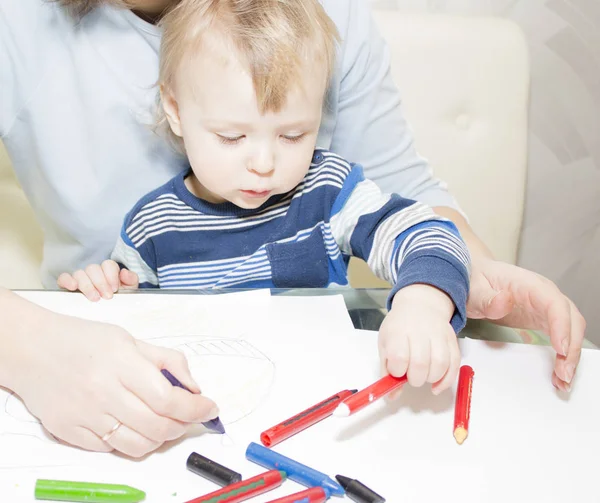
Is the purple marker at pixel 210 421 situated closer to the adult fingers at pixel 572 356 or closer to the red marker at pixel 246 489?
the red marker at pixel 246 489

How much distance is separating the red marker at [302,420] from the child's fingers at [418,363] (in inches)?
2.2

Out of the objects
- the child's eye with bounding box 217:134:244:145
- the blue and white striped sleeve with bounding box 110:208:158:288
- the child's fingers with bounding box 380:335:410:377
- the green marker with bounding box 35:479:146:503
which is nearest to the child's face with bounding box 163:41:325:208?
the child's eye with bounding box 217:134:244:145

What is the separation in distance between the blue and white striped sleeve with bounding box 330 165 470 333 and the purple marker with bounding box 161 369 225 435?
0.63 ft

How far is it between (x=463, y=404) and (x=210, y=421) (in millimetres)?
199

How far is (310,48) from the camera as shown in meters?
0.72

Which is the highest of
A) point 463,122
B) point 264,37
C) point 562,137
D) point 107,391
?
point 264,37

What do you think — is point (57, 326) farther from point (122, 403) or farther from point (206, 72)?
point (206, 72)

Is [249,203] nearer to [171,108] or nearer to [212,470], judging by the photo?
[171,108]

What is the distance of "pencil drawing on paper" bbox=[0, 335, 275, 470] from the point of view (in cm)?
53

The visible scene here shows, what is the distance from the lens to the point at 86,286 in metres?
0.74

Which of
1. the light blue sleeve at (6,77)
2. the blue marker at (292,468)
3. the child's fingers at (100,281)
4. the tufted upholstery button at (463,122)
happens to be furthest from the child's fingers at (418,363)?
the tufted upholstery button at (463,122)

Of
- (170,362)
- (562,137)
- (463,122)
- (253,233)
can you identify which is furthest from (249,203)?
(562,137)

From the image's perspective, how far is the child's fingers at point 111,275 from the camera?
752mm

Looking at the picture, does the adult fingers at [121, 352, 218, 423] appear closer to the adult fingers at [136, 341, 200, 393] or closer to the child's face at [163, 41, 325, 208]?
the adult fingers at [136, 341, 200, 393]
